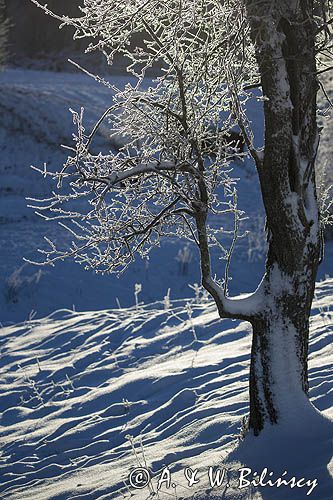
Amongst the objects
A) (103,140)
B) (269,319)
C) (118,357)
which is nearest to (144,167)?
(269,319)

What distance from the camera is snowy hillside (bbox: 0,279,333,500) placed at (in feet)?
16.0

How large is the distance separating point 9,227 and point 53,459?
11460 millimetres

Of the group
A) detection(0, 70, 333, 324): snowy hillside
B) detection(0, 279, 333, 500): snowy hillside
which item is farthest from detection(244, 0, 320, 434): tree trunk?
detection(0, 70, 333, 324): snowy hillside

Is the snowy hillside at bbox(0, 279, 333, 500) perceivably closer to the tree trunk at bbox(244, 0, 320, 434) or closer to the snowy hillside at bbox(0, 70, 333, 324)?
the tree trunk at bbox(244, 0, 320, 434)

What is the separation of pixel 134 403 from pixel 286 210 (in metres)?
3.14

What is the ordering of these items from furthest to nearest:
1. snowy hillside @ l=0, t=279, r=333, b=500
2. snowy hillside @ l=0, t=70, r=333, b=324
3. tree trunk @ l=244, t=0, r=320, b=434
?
snowy hillside @ l=0, t=70, r=333, b=324 < snowy hillside @ l=0, t=279, r=333, b=500 < tree trunk @ l=244, t=0, r=320, b=434

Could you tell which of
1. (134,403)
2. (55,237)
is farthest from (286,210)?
(55,237)

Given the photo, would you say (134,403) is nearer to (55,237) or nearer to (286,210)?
(286,210)

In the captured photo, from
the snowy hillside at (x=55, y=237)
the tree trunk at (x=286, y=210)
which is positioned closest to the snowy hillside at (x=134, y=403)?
the tree trunk at (x=286, y=210)

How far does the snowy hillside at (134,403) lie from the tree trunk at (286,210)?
365mm

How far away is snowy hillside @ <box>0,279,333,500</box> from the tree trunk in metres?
0.37

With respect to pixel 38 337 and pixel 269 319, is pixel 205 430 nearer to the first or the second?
pixel 269 319

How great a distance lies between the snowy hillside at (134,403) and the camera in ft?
16.0

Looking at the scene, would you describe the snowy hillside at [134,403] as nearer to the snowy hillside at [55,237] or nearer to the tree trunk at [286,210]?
the tree trunk at [286,210]
